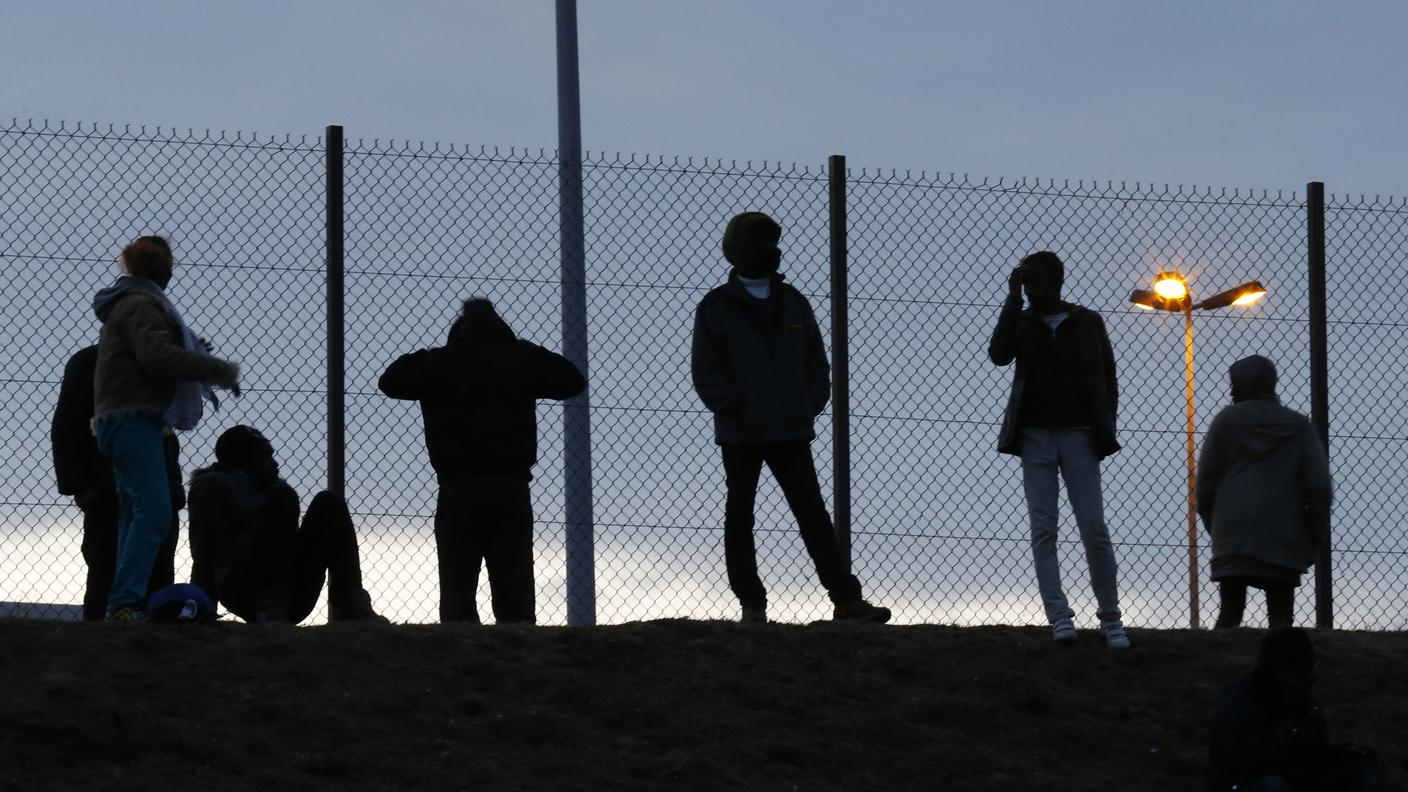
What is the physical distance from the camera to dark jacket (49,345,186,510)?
974 centimetres

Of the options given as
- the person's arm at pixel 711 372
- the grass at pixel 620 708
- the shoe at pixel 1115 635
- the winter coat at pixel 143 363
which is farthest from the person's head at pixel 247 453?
the shoe at pixel 1115 635

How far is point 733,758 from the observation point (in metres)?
8.70

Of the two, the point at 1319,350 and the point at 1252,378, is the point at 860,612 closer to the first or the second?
the point at 1252,378

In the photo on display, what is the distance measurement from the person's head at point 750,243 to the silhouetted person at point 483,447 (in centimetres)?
80

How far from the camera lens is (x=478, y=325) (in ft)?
33.1

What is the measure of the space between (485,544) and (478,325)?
0.85 metres

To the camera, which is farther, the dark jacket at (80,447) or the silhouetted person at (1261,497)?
the silhouetted person at (1261,497)

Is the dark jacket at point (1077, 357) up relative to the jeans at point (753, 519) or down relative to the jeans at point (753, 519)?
up

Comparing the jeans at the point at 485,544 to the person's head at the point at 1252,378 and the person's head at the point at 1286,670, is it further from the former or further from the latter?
the person's head at the point at 1252,378

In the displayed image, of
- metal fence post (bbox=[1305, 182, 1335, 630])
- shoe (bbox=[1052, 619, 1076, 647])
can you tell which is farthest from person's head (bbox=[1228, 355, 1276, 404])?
shoe (bbox=[1052, 619, 1076, 647])

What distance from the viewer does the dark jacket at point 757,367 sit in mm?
10023

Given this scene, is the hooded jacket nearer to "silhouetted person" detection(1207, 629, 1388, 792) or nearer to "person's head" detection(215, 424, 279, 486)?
"silhouetted person" detection(1207, 629, 1388, 792)

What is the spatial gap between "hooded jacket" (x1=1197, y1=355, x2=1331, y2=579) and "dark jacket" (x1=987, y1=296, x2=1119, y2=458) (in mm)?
946

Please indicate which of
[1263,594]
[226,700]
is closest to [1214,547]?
[1263,594]
